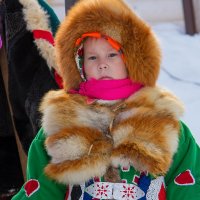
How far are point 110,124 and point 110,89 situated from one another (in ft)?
0.43

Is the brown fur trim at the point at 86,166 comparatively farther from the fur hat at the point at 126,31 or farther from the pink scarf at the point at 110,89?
the fur hat at the point at 126,31

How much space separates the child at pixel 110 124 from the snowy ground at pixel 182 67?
131 centimetres

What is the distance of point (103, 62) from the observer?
5.71ft

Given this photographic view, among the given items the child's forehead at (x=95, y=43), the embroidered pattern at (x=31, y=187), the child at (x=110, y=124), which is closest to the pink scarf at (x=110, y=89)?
the child at (x=110, y=124)

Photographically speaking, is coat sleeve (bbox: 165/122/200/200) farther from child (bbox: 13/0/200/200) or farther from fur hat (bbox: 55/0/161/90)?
fur hat (bbox: 55/0/161/90)

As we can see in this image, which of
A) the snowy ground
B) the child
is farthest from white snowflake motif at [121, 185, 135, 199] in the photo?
the snowy ground

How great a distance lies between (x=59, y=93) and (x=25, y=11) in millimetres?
627

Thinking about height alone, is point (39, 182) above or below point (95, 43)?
below

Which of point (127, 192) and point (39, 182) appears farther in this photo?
point (39, 182)

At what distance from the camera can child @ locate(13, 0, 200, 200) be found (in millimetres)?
1594

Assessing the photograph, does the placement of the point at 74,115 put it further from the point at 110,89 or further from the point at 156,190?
the point at 156,190

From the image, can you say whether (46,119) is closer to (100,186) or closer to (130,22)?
(100,186)

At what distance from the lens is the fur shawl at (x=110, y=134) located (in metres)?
1.57

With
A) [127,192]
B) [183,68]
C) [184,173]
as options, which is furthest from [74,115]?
[183,68]
